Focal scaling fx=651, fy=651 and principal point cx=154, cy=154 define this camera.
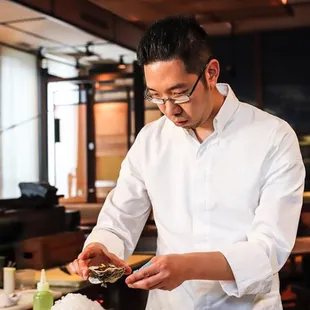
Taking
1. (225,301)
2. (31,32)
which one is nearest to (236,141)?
(225,301)

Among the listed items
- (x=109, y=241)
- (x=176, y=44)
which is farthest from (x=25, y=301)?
(x=176, y=44)

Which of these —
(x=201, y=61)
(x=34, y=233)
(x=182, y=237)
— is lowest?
(x=34, y=233)

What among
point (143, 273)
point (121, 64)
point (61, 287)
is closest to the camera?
point (143, 273)

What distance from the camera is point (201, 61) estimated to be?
1619 millimetres

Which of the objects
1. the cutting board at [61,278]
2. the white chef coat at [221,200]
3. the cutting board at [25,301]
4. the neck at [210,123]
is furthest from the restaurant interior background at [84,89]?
the neck at [210,123]

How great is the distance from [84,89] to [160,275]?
430 centimetres

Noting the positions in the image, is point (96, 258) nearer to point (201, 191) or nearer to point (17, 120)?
point (201, 191)

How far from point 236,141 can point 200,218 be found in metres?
0.23

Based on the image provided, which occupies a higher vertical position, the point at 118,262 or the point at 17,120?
the point at 17,120

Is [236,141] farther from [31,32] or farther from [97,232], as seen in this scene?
[31,32]

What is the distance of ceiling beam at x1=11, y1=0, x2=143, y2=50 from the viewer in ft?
13.1

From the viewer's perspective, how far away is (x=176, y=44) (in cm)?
158

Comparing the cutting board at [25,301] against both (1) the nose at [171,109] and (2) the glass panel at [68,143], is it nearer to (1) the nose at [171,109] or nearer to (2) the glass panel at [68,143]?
(1) the nose at [171,109]

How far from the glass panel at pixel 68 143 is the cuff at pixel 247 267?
133 inches
